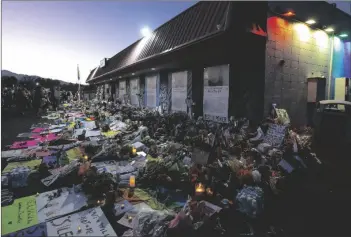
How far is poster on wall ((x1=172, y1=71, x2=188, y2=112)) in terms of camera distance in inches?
363

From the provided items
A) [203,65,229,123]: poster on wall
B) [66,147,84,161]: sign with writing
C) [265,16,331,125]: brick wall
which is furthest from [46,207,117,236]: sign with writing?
[265,16,331,125]: brick wall

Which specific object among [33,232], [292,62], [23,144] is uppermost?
[292,62]

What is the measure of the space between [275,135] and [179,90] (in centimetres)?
516

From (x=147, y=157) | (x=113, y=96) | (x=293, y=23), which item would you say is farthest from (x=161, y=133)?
(x=113, y=96)

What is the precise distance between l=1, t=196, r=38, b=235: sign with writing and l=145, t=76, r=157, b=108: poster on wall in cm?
911

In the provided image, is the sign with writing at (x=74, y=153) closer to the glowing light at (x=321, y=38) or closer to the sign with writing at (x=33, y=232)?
the sign with writing at (x=33, y=232)

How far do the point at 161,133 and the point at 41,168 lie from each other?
430 centimetres

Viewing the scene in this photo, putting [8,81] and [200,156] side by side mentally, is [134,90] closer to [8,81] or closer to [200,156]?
[200,156]

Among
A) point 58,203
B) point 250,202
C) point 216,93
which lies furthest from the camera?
point 216,93

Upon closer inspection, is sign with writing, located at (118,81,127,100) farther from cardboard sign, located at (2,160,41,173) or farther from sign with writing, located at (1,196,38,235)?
sign with writing, located at (1,196,38,235)

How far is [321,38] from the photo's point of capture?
8258mm

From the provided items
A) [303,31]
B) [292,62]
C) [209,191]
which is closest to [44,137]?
[209,191]

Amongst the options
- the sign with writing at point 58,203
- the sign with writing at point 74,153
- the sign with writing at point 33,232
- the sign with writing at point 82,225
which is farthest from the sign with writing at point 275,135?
the sign with writing at point 74,153

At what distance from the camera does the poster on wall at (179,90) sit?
30.2 ft
